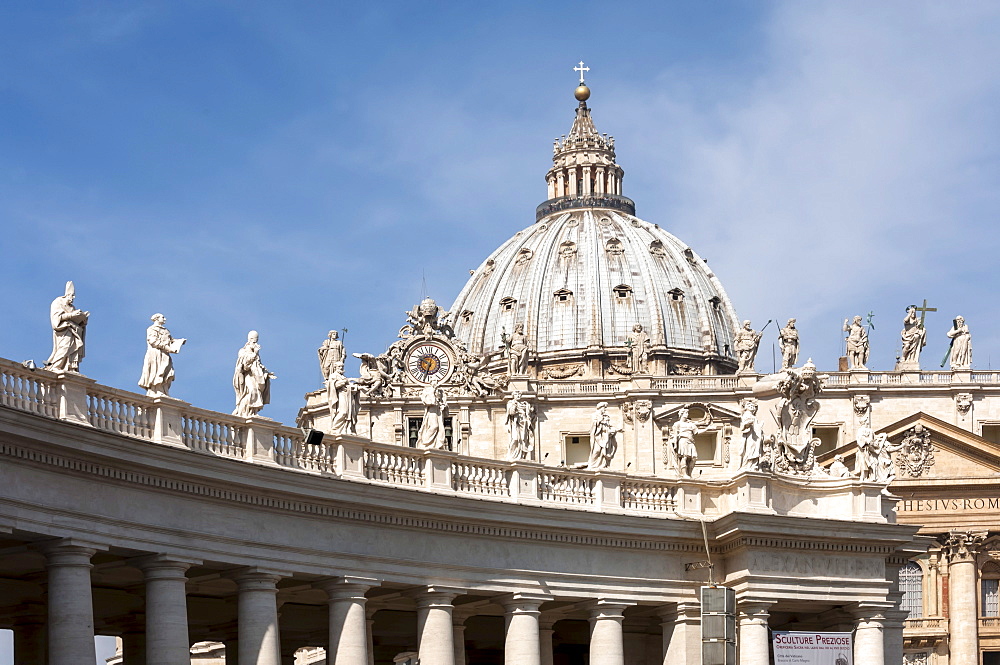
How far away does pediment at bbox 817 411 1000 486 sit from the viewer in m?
115

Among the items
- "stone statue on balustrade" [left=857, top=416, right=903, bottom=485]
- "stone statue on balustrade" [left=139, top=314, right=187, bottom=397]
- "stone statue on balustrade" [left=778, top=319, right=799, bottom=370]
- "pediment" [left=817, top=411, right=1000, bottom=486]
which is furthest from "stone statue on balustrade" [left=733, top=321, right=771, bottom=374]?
"stone statue on balustrade" [left=139, top=314, right=187, bottom=397]

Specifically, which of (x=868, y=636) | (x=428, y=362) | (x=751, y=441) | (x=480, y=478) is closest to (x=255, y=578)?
(x=480, y=478)

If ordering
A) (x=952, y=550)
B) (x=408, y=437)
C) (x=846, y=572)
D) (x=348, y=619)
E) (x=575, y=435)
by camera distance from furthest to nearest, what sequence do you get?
(x=575, y=435) < (x=408, y=437) < (x=952, y=550) < (x=846, y=572) < (x=348, y=619)

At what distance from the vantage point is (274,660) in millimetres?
42406

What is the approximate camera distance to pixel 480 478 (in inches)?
1895

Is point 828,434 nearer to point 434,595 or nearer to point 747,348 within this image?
point 747,348

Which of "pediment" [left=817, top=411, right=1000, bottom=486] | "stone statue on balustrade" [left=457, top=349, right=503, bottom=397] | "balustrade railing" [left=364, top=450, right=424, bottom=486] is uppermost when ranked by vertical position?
"stone statue on balustrade" [left=457, top=349, right=503, bottom=397]

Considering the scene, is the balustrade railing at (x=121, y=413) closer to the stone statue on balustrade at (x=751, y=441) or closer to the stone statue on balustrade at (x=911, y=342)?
the stone statue on balustrade at (x=751, y=441)

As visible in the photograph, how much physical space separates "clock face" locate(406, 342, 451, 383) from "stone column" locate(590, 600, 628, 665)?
8230 cm

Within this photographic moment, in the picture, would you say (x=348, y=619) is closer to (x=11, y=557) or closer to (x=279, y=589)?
(x=279, y=589)

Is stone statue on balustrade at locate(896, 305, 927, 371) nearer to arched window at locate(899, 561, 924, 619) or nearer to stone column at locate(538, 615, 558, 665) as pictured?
arched window at locate(899, 561, 924, 619)

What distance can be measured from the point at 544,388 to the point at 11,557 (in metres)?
97.3

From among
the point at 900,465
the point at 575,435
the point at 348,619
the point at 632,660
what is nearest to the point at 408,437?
the point at 575,435

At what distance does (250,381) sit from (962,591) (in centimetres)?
7637
